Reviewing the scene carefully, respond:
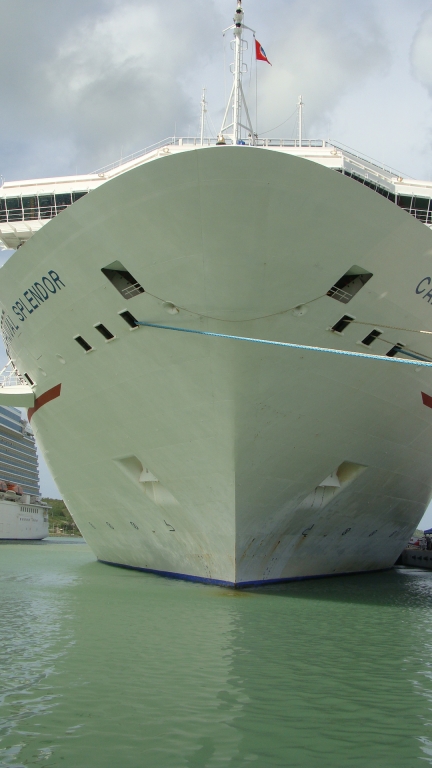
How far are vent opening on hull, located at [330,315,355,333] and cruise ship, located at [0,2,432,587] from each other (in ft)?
0.09

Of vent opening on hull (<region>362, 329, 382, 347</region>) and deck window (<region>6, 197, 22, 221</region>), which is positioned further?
deck window (<region>6, 197, 22, 221</region>)

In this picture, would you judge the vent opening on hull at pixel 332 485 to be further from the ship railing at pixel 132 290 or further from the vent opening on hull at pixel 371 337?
the ship railing at pixel 132 290

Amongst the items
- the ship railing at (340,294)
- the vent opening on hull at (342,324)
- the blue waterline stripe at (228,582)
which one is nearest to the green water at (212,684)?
the blue waterline stripe at (228,582)

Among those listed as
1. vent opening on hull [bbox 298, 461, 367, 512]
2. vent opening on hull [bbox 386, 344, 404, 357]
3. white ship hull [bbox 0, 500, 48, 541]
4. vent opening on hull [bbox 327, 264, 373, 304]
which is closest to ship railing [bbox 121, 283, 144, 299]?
vent opening on hull [bbox 327, 264, 373, 304]

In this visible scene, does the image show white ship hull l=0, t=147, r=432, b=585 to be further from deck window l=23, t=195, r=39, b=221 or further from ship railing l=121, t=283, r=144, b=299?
deck window l=23, t=195, r=39, b=221

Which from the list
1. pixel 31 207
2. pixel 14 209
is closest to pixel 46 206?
pixel 31 207

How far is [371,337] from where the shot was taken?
35.1 feet

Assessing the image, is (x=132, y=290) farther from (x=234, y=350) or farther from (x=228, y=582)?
(x=228, y=582)

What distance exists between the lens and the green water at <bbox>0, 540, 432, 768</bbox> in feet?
13.4

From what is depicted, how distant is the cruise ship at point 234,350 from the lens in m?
9.12

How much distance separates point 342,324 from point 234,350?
1.97m

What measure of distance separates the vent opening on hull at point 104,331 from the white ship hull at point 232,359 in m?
0.11

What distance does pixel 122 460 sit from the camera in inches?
486

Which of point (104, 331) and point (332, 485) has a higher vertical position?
point (104, 331)
